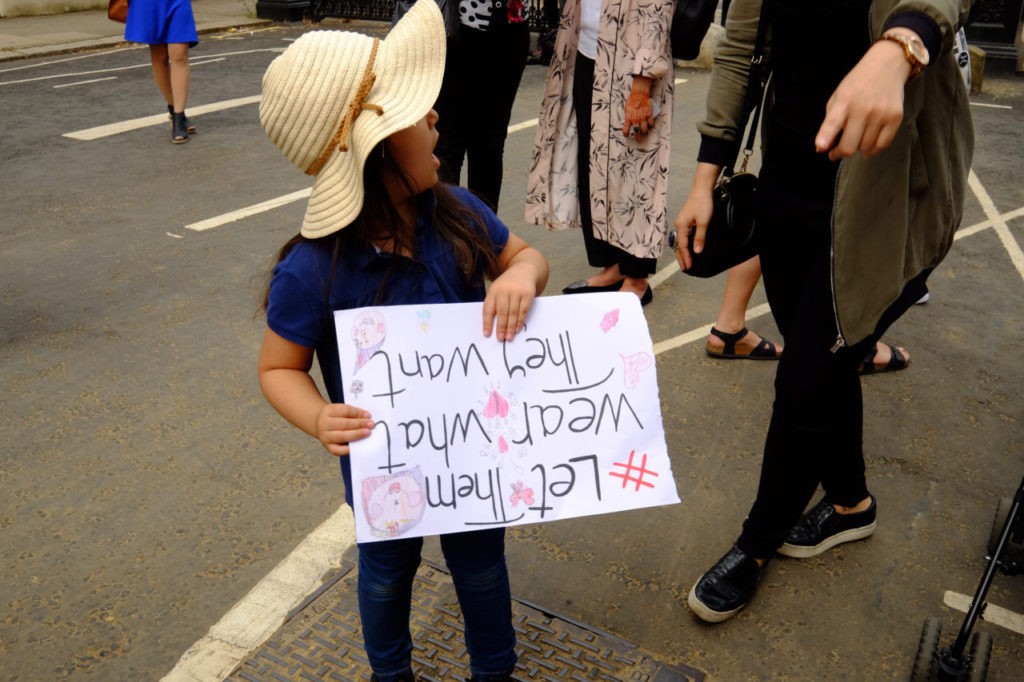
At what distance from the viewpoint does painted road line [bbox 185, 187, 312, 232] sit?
569cm

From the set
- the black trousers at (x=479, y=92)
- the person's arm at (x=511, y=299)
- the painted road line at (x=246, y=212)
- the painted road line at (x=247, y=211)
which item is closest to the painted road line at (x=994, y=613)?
the person's arm at (x=511, y=299)

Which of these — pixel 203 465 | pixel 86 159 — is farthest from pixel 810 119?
pixel 86 159

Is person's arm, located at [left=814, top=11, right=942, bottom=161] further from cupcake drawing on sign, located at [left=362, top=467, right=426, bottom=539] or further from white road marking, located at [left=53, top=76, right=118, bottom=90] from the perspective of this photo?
white road marking, located at [left=53, top=76, right=118, bottom=90]

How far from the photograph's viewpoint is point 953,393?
3.79m

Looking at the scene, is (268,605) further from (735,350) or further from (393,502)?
(735,350)

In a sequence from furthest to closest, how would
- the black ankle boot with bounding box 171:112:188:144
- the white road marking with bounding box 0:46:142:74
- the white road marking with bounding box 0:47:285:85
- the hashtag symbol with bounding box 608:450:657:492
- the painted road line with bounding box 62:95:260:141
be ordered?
the white road marking with bounding box 0:46:142:74, the white road marking with bounding box 0:47:285:85, the painted road line with bounding box 62:95:260:141, the black ankle boot with bounding box 171:112:188:144, the hashtag symbol with bounding box 608:450:657:492

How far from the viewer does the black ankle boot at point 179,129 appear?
24.8 ft

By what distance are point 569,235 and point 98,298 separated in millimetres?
2626

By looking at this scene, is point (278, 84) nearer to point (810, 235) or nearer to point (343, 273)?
point (343, 273)

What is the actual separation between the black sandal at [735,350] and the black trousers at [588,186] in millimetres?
512

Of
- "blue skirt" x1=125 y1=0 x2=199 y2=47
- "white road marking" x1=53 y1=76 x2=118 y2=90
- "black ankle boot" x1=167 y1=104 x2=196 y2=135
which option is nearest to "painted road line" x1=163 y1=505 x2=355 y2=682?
"blue skirt" x1=125 y1=0 x2=199 y2=47

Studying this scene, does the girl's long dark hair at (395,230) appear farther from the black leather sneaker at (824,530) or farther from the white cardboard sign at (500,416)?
the black leather sneaker at (824,530)

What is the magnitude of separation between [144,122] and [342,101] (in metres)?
7.40

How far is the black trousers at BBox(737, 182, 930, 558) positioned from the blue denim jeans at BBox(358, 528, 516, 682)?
83 cm
